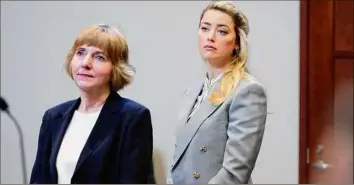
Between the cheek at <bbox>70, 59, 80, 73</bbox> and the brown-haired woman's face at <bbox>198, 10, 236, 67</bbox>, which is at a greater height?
the brown-haired woman's face at <bbox>198, 10, 236, 67</bbox>

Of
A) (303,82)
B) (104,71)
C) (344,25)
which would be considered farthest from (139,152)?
(344,25)

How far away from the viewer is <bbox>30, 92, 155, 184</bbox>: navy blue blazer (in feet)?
3.37

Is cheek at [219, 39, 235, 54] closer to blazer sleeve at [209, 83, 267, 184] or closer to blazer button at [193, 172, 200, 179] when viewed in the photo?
blazer sleeve at [209, 83, 267, 184]

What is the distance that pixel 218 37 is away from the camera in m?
1.03

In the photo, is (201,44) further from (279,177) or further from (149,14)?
(279,177)

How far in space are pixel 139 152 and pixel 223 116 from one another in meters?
0.20

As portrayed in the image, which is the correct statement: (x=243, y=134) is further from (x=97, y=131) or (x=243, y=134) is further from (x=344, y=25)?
(x=344, y=25)

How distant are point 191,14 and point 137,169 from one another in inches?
14.9

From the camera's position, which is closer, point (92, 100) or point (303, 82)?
point (92, 100)

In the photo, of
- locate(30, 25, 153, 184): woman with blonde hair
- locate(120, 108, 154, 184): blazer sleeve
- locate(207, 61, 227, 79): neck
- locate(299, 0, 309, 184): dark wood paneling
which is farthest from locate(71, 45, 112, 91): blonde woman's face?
locate(299, 0, 309, 184): dark wood paneling

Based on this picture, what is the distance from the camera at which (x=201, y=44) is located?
1085 mm

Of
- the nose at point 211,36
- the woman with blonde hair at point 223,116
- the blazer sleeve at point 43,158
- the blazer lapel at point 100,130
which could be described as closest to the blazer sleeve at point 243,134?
the woman with blonde hair at point 223,116

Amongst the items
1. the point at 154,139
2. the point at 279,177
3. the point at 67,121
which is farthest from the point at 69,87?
the point at 279,177

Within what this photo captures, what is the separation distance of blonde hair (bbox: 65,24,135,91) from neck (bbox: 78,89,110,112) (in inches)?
1.0
